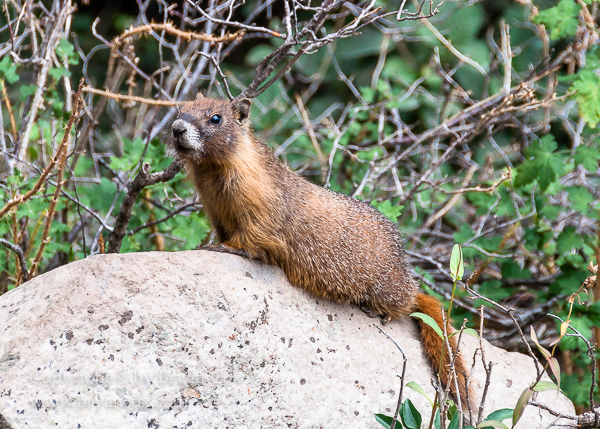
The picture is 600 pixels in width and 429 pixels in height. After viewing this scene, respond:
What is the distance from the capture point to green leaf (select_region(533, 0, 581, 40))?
4598mm

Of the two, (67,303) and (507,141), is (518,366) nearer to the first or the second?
(67,303)

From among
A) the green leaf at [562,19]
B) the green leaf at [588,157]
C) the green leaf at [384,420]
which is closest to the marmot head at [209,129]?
the green leaf at [384,420]

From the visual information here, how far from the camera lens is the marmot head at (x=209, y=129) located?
150 inches

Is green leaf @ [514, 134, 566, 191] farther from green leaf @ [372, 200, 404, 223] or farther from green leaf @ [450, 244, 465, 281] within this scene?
green leaf @ [450, 244, 465, 281]

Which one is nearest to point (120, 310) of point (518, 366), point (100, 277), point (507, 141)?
point (100, 277)

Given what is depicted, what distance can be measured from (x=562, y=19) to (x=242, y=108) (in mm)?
2446

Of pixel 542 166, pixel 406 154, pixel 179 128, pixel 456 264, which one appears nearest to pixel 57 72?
pixel 179 128

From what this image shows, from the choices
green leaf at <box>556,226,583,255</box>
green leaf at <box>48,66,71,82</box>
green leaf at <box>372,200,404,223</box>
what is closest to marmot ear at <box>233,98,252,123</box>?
green leaf at <box>372,200,404,223</box>

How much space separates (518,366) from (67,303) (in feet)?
9.80

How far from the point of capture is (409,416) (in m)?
3.29

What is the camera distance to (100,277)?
3.33 metres

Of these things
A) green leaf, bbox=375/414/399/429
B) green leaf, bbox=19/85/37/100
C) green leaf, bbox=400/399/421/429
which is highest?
green leaf, bbox=19/85/37/100

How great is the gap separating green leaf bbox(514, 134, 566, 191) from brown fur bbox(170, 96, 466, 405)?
1293mm

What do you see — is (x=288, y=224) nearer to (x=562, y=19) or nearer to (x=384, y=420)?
(x=384, y=420)
